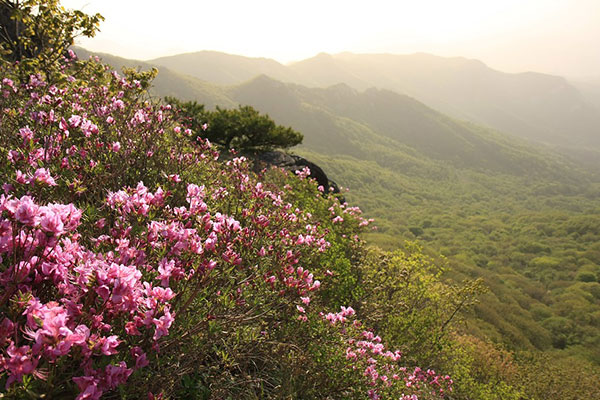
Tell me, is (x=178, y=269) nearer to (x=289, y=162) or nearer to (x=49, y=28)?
(x=49, y=28)

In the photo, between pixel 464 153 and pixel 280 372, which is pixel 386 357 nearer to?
pixel 280 372

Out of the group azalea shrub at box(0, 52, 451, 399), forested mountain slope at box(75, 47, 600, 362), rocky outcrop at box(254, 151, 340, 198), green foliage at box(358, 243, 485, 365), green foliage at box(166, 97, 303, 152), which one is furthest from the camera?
forested mountain slope at box(75, 47, 600, 362)

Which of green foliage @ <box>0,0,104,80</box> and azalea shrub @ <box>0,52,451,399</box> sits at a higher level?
green foliage @ <box>0,0,104,80</box>

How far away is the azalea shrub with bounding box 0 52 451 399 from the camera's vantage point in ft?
4.92

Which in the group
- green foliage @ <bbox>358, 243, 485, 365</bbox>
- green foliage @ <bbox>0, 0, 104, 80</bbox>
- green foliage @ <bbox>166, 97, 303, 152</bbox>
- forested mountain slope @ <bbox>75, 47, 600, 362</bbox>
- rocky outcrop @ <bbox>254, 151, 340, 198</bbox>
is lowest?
forested mountain slope @ <bbox>75, 47, 600, 362</bbox>

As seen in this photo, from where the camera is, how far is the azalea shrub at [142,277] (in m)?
1.50

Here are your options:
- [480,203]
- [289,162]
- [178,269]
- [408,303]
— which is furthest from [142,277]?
[480,203]

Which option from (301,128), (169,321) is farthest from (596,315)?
(301,128)

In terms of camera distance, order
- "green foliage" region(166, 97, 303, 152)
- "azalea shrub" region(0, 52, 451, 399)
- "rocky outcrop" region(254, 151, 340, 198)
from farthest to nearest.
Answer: "rocky outcrop" region(254, 151, 340, 198), "green foliage" region(166, 97, 303, 152), "azalea shrub" region(0, 52, 451, 399)

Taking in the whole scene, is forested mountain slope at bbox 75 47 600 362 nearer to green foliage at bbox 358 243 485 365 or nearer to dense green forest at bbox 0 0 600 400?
green foliage at bbox 358 243 485 365

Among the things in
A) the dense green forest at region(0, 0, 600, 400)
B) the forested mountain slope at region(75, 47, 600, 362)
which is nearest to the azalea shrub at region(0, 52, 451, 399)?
the dense green forest at region(0, 0, 600, 400)

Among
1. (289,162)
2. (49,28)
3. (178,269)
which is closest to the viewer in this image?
(178,269)

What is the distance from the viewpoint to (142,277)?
7.24 feet

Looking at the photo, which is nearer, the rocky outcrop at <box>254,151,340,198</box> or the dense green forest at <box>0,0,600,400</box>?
the dense green forest at <box>0,0,600,400</box>
